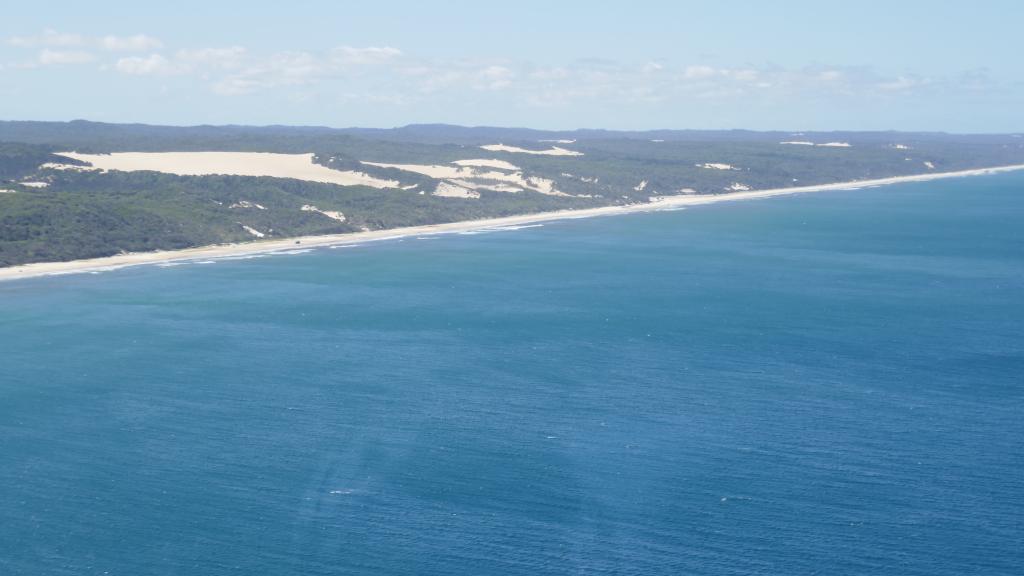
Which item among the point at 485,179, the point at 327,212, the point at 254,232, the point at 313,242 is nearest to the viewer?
the point at 313,242

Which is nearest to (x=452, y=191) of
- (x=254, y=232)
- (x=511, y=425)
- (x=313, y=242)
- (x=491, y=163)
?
(x=491, y=163)

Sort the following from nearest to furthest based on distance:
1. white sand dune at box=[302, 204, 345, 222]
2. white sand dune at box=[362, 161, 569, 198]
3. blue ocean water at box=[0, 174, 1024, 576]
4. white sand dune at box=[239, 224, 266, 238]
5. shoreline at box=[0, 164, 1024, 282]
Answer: blue ocean water at box=[0, 174, 1024, 576] → shoreline at box=[0, 164, 1024, 282] → white sand dune at box=[239, 224, 266, 238] → white sand dune at box=[302, 204, 345, 222] → white sand dune at box=[362, 161, 569, 198]

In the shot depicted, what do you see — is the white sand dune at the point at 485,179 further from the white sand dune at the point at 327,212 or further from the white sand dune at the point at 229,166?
the white sand dune at the point at 327,212

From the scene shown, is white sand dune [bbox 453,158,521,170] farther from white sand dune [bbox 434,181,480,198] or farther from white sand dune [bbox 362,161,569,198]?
white sand dune [bbox 434,181,480,198]

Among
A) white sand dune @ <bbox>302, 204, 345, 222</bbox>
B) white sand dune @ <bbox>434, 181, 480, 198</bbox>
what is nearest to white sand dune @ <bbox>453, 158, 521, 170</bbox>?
white sand dune @ <bbox>434, 181, 480, 198</bbox>

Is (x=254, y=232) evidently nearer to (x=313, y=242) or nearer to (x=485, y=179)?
(x=313, y=242)

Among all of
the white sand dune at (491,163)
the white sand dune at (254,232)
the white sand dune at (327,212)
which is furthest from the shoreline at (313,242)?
Answer: the white sand dune at (491,163)
